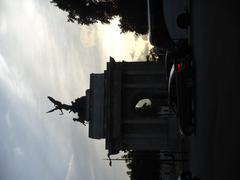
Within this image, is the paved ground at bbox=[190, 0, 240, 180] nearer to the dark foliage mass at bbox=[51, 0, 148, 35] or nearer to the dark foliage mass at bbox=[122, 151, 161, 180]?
the dark foliage mass at bbox=[51, 0, 148, 35]

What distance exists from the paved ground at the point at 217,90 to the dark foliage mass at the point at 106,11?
26240 mm

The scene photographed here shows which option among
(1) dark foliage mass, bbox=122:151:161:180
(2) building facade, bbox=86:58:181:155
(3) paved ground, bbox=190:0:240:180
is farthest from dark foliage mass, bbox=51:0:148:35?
(3) paved ground, bbox=190:0:240:180

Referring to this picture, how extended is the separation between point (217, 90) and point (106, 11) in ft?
120

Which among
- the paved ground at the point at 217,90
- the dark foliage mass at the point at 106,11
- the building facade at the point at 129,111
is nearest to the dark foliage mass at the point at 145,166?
the dark foliage mass at the point at 106,11

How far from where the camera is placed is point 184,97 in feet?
80.6

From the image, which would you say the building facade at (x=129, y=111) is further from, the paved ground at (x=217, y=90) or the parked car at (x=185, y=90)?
the paved ground at (x=217, y=90)

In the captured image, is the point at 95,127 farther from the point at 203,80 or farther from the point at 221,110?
the point at 221,110

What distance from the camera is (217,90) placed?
688 inches

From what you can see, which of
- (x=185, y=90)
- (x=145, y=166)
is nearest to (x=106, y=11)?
(x=145, y=166)

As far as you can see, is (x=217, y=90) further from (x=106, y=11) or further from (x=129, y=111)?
(x=106, y=11)

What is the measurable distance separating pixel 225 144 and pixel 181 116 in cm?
1003

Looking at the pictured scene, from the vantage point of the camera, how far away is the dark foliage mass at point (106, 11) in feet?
164

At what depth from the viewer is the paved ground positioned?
1429cm

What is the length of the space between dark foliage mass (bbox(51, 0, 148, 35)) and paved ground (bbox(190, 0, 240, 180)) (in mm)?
26240
